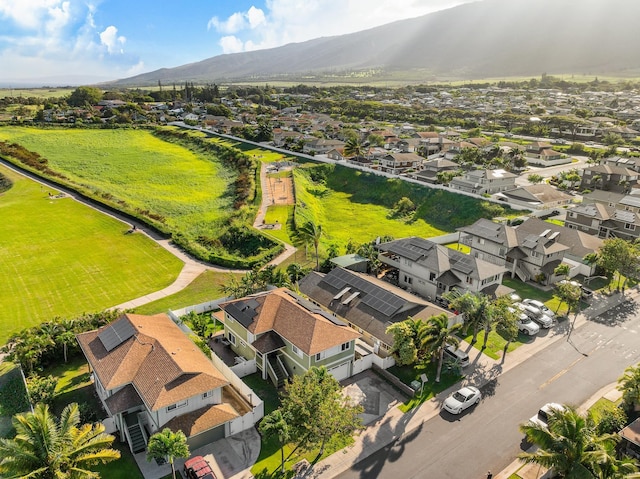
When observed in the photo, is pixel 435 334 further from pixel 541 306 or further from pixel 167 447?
pixel 167 447

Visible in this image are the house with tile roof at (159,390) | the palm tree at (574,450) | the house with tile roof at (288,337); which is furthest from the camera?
the house with tile roof at (288,337)

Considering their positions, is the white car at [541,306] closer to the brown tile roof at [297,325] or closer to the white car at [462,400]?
the white car at [462,400]

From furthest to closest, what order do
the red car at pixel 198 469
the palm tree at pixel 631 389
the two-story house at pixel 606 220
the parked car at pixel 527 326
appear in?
the two-story house at pixel 606 220 → the parked car at pixel 527 326 → the palm tree at pixel 631 389 → the red car at pixel 198 469

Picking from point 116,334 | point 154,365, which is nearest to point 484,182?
point 116,334

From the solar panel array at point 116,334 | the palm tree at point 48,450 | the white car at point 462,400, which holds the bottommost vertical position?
the white car at point 462,400

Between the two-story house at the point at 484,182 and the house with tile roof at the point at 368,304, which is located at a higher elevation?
the house with tile roof at the point at 368,304

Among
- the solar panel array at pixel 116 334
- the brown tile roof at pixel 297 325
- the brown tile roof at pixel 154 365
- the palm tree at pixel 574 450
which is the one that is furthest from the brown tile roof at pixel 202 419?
the palm tree at pixel 574 450
